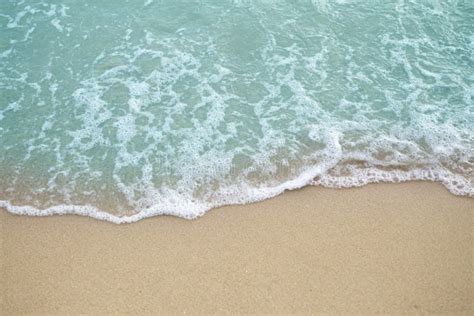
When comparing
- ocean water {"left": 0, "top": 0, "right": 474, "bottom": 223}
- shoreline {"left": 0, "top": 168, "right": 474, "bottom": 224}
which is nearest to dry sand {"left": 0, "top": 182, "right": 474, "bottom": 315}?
shoreline {"left": 0, "top": 168, "right": 474, "bottom": 224}

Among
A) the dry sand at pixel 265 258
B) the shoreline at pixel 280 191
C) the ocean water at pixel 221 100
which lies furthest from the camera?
the ocean water at pixel 221 100

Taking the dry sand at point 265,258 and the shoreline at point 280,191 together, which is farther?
the shoreline at point 280,191

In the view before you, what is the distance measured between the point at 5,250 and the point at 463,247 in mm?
4014

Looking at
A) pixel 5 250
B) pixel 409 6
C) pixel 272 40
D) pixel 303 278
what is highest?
pixel 409 6

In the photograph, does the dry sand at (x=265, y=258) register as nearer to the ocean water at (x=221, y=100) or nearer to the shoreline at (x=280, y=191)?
the shoreline at (x=280, y=191)

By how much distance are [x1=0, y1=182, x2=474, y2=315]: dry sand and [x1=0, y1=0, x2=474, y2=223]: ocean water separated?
0.21 metres

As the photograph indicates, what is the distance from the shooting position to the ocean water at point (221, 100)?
413 cm

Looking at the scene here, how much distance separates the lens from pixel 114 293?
329 centimetres

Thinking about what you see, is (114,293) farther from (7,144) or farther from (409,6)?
(409,6)

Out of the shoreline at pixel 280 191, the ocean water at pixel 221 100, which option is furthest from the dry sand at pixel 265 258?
the ocean water at pixel 221 100

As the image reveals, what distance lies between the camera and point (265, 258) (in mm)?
3477

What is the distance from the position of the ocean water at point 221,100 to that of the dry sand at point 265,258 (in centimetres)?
21

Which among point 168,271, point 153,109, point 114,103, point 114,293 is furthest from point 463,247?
point 114,103

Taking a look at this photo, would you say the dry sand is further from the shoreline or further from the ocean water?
the ocean water
